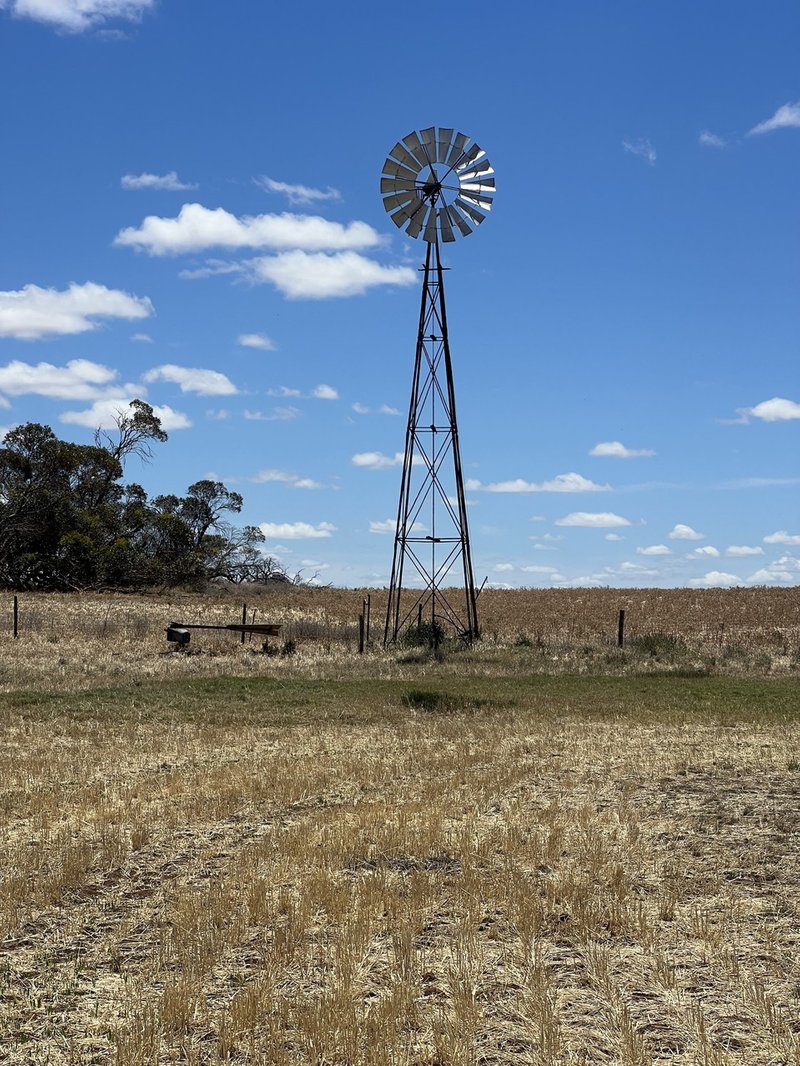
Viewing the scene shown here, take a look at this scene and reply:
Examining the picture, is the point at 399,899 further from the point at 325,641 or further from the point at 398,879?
the point at 325,641

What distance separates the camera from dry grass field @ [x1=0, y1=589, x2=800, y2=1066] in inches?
280

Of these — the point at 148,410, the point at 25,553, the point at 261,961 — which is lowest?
the point at 261,961

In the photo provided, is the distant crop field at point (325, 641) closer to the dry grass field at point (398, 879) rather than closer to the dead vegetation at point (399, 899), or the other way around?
the dry grass field at point (398, 879)

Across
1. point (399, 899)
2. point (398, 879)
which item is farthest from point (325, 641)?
point (399, 899)

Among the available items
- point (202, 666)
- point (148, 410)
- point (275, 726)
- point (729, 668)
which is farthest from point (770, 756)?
point (148, 410)

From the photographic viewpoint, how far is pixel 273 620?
4775cm

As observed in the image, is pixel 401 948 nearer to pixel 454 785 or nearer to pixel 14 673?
pixel 454 785

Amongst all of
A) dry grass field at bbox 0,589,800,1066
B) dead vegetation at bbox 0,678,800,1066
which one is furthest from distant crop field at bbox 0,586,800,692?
dead vegetation at bbox 0,678,800,1066

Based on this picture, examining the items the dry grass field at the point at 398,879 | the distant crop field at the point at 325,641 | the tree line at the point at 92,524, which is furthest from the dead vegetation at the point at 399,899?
the tree line at the point at 92,524

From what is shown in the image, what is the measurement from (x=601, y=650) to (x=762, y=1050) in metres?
25.5

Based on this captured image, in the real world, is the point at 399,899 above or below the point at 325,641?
below

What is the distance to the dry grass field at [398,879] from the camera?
7.11 meters

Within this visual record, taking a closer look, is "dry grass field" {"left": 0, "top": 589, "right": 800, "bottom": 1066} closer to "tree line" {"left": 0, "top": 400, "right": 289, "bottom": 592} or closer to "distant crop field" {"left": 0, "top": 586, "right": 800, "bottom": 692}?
"distant crop field" {"left": 0, "top": 586, "right": 800, "bottom": 692}

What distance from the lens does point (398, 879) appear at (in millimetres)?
10469
